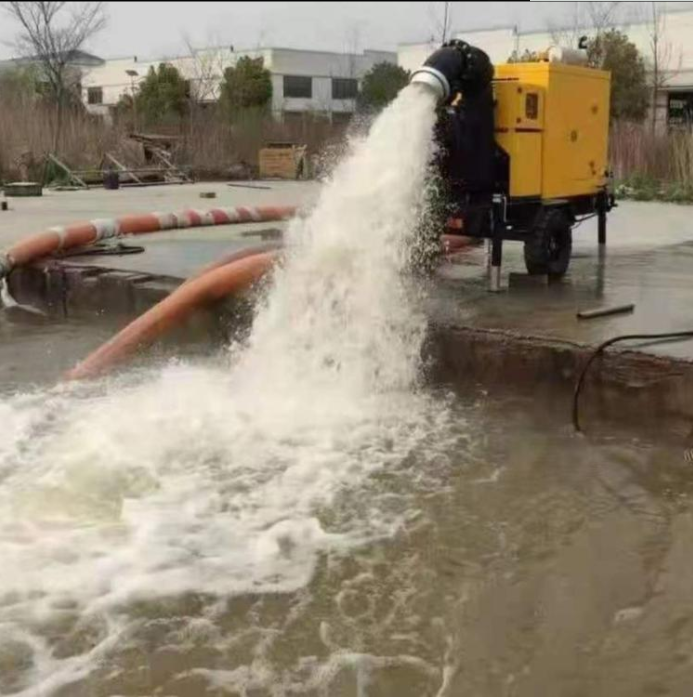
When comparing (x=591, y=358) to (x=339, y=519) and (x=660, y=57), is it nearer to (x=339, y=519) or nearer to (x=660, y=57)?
(x=339, y=519)

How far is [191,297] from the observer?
701cm

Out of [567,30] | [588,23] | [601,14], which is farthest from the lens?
[588,23]

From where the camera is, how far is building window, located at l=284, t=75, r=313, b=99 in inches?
1854

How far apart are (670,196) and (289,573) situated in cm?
1408

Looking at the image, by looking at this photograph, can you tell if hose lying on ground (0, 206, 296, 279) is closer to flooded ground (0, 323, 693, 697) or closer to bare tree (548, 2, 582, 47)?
flooded ground (0, 323, 693, 697)

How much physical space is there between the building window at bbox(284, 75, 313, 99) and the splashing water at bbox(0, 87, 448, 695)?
137 ft

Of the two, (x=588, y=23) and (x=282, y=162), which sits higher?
(x=588, y=23)

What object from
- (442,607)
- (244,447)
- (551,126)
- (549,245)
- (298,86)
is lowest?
(442,607)

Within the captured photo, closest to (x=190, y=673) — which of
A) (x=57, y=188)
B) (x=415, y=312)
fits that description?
(x=415, y=312)

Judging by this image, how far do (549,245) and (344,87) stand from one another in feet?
130

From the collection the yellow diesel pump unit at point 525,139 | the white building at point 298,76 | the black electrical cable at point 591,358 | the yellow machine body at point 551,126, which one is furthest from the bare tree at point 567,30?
the black electrical cable at point 591,358

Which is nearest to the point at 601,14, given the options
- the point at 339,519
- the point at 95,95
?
the point at 339,519

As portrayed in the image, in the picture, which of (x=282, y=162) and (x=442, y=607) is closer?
(x=442, y=607)

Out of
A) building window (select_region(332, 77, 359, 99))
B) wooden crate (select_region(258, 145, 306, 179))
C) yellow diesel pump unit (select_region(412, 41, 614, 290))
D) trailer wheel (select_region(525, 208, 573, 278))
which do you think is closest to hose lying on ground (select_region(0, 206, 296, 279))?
yellow diesel pump unit (select_region(412, 41, 614, 290))
